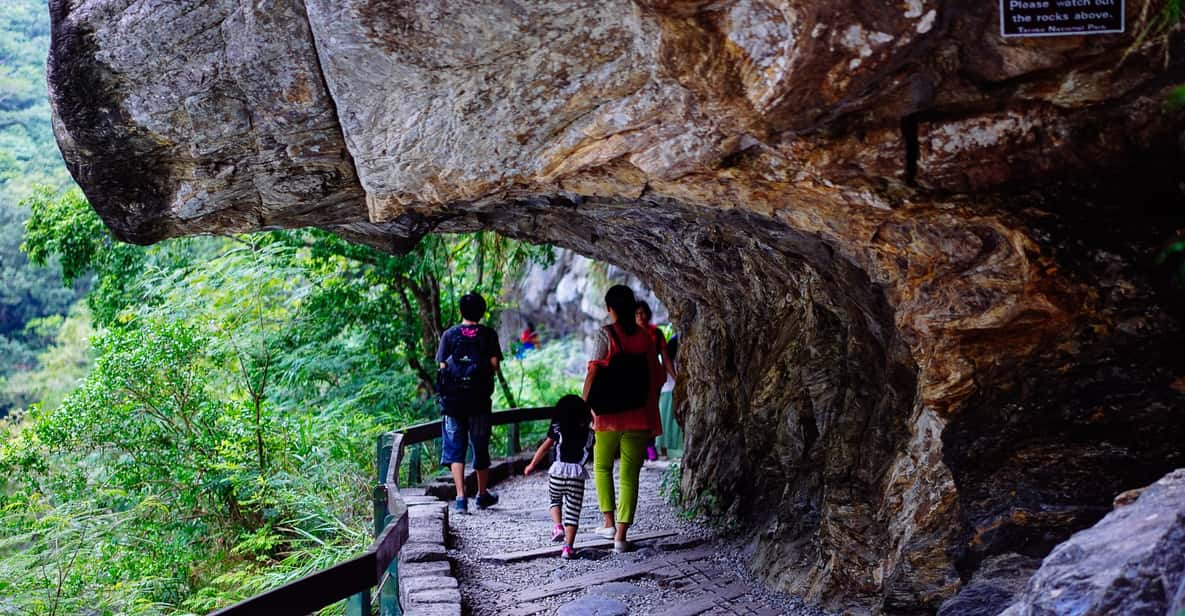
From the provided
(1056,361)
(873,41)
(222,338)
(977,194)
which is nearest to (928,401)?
(1056,361)

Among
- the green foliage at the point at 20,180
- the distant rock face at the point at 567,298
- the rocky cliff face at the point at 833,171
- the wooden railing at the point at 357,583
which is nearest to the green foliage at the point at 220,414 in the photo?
the wooden railing at the point at 357,583

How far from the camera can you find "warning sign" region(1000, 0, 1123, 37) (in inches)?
157

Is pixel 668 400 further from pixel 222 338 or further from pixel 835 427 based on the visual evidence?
pixel 835 427

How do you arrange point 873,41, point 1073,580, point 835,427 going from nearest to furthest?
1. point 1073,580
2. point 873,41
3. point 835,427

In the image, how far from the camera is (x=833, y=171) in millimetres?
4664

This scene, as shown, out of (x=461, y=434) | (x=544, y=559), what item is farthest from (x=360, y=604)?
(x=461, y=434)

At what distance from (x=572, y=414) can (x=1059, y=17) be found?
4.64m

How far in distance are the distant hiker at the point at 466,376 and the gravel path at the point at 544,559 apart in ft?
2.63

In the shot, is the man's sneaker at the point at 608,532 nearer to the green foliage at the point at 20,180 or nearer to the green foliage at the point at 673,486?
the green foliage at the point at 673,486

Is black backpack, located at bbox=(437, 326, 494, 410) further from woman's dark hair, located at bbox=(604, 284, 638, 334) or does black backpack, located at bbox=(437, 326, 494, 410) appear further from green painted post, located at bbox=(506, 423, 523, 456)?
green painted post, located at bbox=(506, 423, 523, 456)

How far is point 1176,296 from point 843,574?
102 inches

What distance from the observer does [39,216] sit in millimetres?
13703

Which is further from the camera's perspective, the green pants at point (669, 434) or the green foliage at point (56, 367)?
the green foliage at point (56, 367)

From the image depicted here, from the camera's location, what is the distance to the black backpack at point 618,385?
23.6 feet
